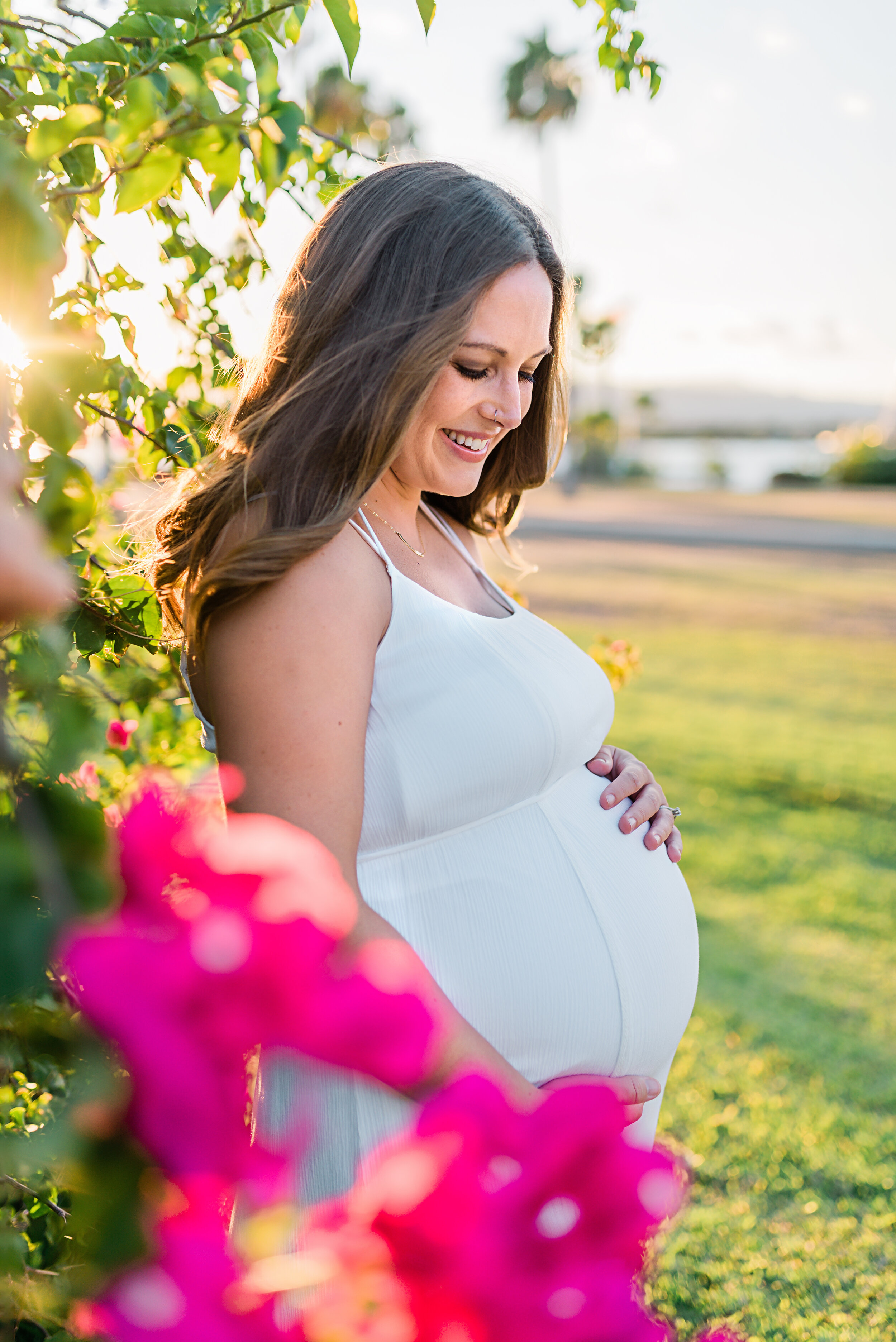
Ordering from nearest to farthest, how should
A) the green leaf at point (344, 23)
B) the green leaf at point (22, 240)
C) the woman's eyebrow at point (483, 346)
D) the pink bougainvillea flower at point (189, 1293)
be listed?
1. the pink bougainvillea flower at point (189, 1293)
2. the green leaf at point (22, 240)
3. the green leaf at point (344, 23)
4. the woman's eyebrow at point (483, 346)

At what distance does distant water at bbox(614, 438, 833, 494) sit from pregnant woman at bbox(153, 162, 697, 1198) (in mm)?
35486

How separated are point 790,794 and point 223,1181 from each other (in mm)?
6461

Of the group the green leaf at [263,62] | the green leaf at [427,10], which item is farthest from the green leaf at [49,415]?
the green leaf at [427,10]

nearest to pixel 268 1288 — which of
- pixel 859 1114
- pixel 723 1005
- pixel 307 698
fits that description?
pixel 307 698

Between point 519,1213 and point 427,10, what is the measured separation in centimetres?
104

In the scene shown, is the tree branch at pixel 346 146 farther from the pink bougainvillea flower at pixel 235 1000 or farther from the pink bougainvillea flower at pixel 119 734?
the pink bougainvillea flower at pixel 235 1000

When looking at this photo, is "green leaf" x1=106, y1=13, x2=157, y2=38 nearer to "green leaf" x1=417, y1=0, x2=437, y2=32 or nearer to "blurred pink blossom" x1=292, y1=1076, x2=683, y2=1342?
"green leaf" x1=417, y1=0, x2=437, y2=32

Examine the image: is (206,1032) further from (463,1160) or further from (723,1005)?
(723,1005)

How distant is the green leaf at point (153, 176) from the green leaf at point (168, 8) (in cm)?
42

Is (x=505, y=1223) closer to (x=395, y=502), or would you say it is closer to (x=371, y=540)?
(x=371, y=540)

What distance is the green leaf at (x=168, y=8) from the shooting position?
41.1 inches

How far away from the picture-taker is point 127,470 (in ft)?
6.73

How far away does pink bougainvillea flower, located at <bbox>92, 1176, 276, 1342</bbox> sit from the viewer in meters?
0.34

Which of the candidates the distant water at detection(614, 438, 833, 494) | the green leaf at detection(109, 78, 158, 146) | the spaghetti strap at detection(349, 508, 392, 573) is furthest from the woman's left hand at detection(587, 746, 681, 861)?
the distant water at detection(614, 438, 833, 494)
